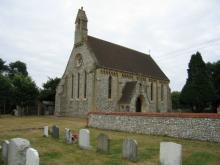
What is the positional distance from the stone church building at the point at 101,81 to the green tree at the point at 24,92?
185 inches

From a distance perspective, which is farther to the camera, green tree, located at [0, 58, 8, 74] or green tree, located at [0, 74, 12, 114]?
green tree, located at [0, 58, 8, 74]

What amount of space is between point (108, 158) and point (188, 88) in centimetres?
3420

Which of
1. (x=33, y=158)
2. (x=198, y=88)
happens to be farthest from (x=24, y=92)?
(x=33, y=158)

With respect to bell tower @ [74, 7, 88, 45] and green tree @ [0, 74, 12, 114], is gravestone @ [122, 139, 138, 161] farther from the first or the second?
green tree @ [0, 74, 12, 114]

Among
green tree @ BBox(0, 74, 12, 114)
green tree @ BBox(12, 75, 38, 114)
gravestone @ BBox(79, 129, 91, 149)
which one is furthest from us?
green tree @ BBox(12, 75, 38, 114)

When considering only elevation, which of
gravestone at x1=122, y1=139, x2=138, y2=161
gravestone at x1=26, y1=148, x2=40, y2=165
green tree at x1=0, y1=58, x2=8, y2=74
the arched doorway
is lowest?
gravestone at x1=122, y1=139, x2=138, y2=161

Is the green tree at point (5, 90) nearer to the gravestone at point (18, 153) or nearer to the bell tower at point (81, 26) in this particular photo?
the bell tower at point (81, 26)

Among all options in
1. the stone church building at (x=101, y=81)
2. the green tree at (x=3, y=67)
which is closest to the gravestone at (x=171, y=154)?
the stone church building at (x=101, y=81)

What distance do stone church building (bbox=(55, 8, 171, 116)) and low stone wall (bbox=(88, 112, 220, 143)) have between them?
10.8 meters

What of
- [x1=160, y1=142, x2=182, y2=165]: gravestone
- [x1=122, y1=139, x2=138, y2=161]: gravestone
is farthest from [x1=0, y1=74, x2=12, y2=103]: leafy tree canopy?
[x1=160, y1=142, x2=182, y2=165]: gravestone

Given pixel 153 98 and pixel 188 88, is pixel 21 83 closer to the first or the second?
pixel 153 98

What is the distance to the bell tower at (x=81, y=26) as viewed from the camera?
3831 cm

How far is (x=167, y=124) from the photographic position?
62.5ft

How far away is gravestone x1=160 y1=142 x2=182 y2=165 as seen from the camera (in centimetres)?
973
